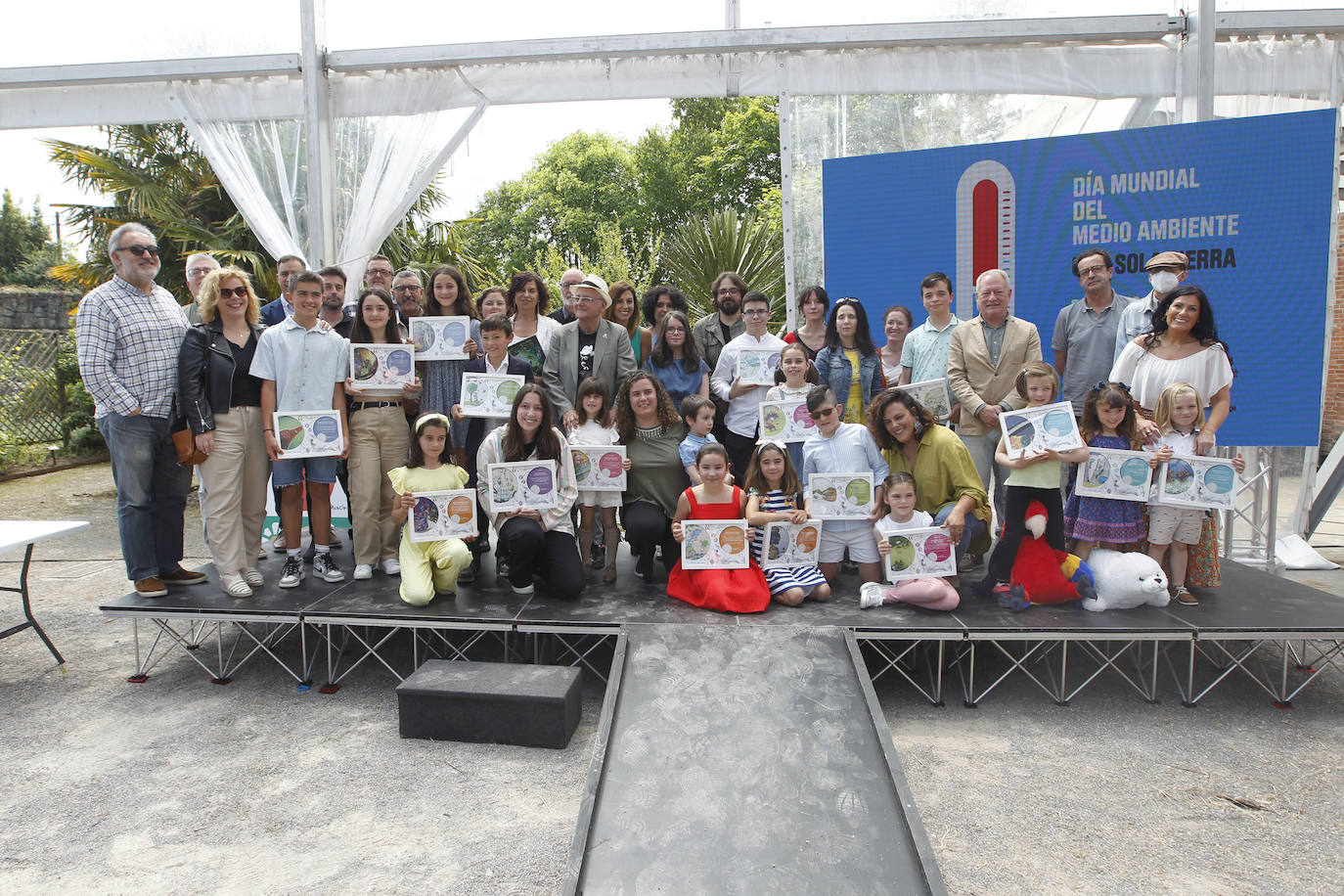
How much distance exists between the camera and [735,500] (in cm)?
466

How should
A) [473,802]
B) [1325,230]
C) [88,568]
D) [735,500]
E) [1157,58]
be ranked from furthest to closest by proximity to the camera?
[88,568], [1157,58], [1325,230], [735,500], [473,802]

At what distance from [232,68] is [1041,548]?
6707mm

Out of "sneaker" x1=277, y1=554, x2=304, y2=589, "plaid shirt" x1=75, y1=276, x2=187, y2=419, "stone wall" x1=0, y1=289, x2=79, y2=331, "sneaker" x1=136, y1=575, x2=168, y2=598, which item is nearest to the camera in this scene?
"plaid shirt" x1=75, y1=276, x2=187, y2=419

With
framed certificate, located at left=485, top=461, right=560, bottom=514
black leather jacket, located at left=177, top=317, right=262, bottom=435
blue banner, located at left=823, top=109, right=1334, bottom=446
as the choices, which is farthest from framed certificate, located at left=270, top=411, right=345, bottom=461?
blue banner, located at left=823, top=109, right=1334, bottom=446

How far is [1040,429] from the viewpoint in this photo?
437 cm

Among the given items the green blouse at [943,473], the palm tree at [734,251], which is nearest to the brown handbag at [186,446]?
the green blouse at [943,473]

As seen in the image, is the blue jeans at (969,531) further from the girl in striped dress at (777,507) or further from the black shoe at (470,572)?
the black shoe at (470,572)

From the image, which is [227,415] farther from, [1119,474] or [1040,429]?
[1119,474]

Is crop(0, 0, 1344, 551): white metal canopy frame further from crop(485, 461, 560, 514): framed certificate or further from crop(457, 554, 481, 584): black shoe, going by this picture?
crop(457, 554, 481, 584): black shoe

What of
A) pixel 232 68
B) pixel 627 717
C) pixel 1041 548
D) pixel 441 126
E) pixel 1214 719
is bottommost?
pixel 1214 719

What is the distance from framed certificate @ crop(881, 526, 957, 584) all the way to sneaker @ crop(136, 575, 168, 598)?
3933mm

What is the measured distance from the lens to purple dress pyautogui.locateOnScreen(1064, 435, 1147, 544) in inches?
175

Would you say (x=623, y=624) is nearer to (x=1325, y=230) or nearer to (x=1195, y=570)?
(x=1195, y=570)

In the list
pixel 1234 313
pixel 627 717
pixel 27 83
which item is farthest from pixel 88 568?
pixel 1234 313
